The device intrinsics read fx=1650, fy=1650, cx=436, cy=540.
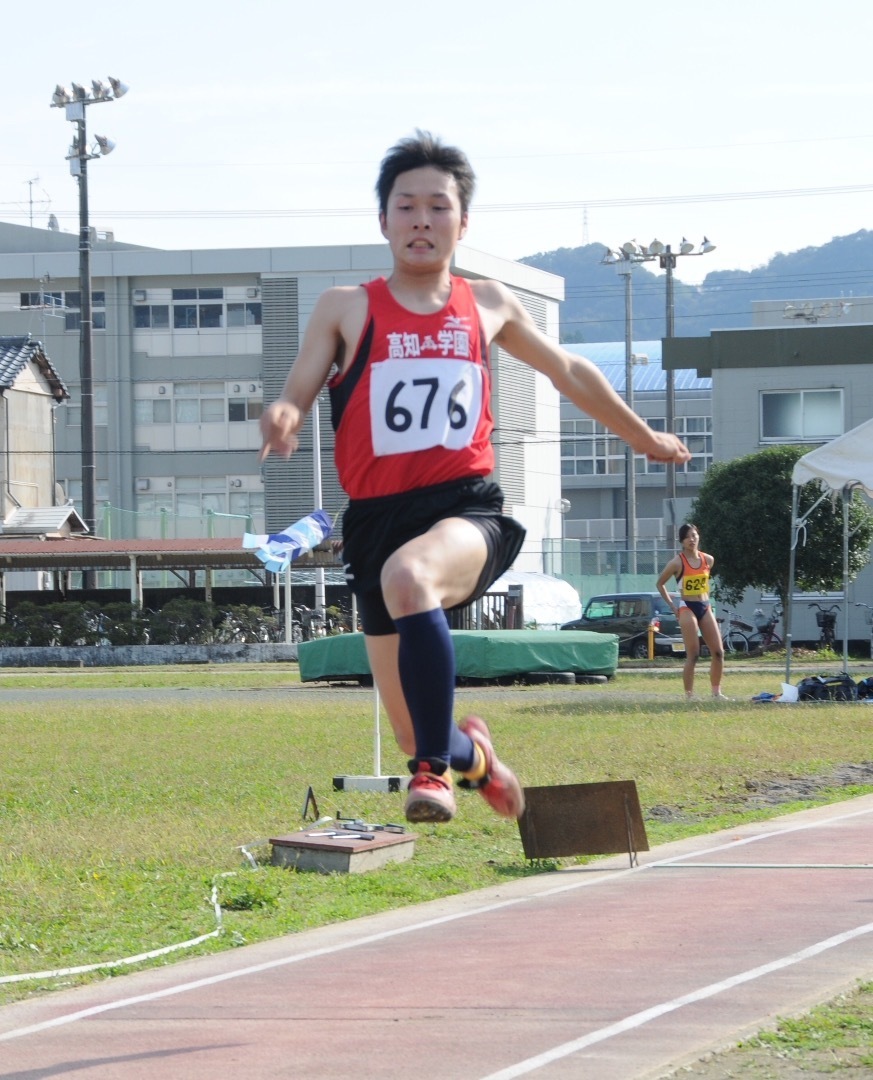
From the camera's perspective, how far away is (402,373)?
5.10 m

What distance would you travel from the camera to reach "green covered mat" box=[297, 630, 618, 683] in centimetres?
2575

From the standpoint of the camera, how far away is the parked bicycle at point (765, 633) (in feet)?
120

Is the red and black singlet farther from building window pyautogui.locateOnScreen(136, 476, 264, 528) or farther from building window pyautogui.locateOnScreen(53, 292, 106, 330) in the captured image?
→ building window pyautogui.locateOnScreen(53, 292, 106, 330)

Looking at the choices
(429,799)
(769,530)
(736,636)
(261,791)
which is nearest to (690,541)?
(261,791)

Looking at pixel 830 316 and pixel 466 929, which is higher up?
pixel 830 316

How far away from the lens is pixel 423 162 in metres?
5.21

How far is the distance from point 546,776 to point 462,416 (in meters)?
8.09

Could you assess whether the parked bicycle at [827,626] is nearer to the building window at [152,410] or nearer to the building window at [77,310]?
the building window at [152,410]

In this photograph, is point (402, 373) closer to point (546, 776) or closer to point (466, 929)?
point (466, 929)

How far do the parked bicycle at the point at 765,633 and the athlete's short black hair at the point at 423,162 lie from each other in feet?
105

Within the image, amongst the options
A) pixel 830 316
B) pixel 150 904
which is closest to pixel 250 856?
pixel 150 904

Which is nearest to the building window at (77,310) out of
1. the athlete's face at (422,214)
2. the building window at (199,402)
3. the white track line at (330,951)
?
the building window at (199,402)

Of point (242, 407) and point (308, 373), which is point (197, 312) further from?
point (308, 373)

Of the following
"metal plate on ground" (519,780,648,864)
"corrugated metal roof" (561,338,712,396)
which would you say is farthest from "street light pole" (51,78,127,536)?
"corrugated metal roof" (561,338,712,396)
